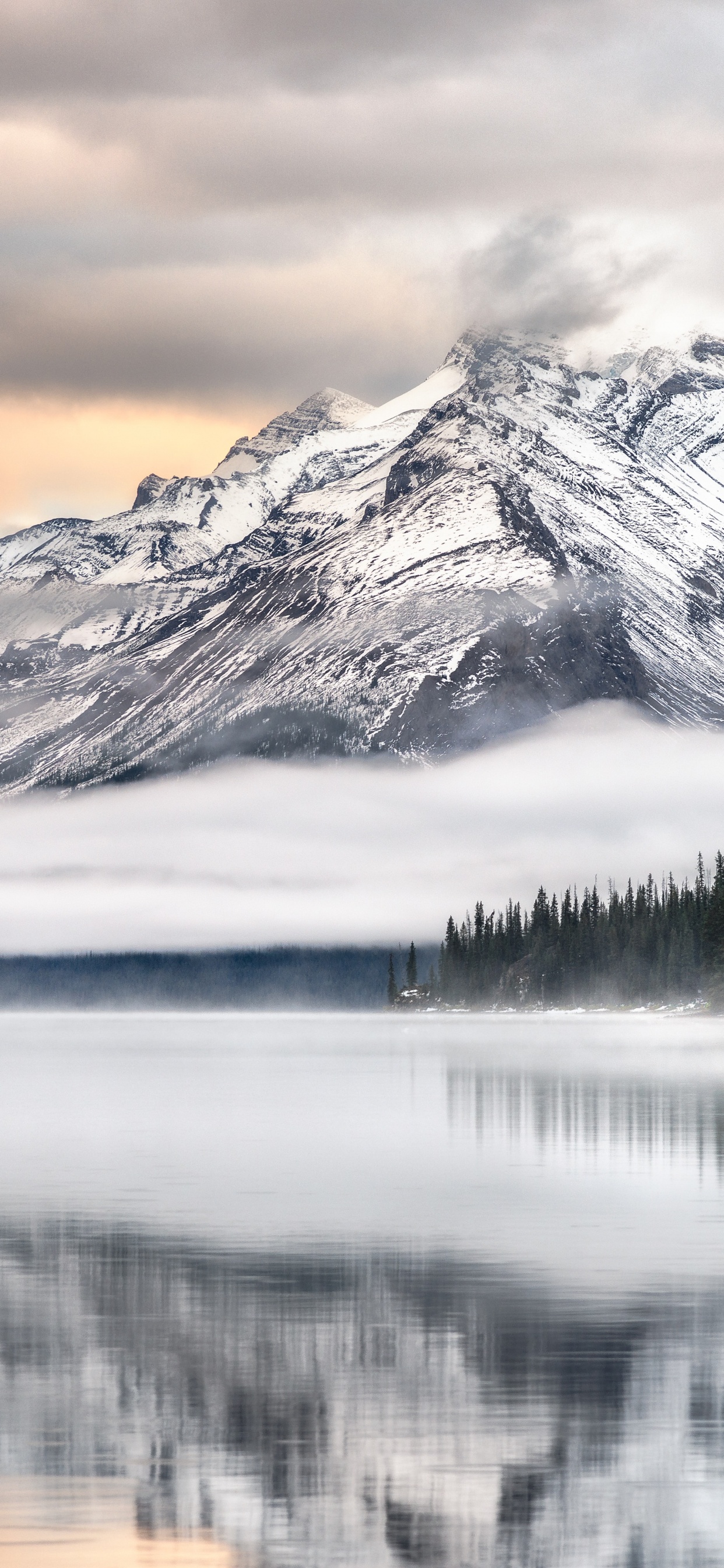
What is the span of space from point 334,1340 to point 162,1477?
843cm

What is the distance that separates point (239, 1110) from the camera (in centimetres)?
9431

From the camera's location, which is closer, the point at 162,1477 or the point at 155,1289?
the point at 162,1477

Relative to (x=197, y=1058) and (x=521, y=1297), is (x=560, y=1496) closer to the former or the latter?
(x=521, y=1297)

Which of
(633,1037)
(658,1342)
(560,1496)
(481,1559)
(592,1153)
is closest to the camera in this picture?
(481,1559)

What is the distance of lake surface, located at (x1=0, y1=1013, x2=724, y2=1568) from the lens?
2264 cm

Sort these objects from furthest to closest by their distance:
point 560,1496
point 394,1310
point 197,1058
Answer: point 197,1058 → point 394,1310 → point 560,1496

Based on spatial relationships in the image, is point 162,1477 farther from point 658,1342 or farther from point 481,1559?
point 658,1342

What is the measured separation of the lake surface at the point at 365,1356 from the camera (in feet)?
74.3

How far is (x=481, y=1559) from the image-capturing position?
2150 cm

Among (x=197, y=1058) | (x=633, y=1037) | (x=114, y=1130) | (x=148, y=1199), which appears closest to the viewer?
(x=148, y=1199)

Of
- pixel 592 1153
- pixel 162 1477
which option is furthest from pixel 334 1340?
pixel 592 1153

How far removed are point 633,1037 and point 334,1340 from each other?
540 feet

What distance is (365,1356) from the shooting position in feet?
103

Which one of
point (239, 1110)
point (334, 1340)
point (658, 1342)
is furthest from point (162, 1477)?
point (239, 1110)
